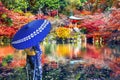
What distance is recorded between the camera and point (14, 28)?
21.6 metres

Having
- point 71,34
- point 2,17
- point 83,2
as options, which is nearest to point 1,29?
point 2,17

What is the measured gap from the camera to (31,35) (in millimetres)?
6473

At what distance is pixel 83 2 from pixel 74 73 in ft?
90.0

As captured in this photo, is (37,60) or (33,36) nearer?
(33,36)

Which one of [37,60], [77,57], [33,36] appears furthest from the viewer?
[77,57]

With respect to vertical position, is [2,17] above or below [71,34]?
above

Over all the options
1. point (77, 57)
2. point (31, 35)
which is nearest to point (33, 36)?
point (31, 35)

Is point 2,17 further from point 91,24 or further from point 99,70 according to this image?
point 91,24

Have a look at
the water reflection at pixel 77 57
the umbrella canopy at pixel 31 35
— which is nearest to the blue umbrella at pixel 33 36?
the umbrella canopy at pixel 31 35

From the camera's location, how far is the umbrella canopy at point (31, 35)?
6.43 m

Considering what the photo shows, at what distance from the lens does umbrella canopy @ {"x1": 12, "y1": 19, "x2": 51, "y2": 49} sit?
6430 millimetres

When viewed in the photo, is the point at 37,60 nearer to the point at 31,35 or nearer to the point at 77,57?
the point at 31,35

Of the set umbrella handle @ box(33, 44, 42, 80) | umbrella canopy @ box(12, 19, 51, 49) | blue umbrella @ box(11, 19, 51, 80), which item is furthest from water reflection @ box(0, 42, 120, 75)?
umbrella canopy @ box(12, 19, 51, 49)

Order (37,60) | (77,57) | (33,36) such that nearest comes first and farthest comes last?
(33,36) → (37,60) → (77,57)
